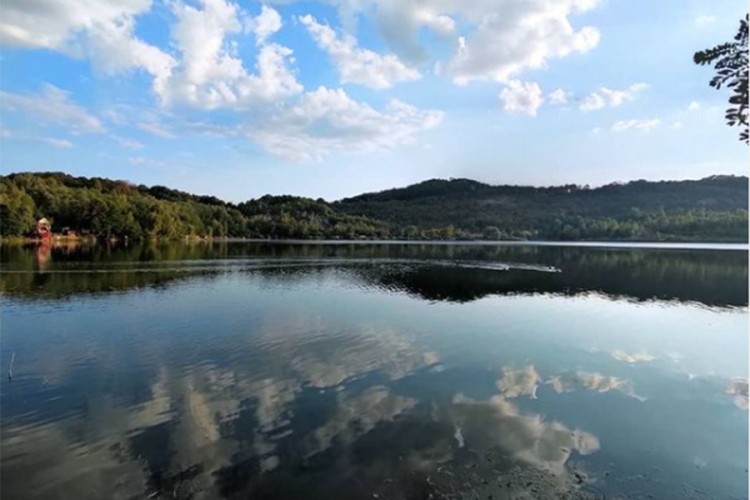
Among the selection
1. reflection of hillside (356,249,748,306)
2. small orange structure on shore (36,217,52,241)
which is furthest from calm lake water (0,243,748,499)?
small orange structure on shore (36,217,52,241)

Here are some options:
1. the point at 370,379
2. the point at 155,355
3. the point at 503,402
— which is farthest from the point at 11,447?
the point at 503,402

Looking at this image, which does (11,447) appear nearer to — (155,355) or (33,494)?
(33,494)

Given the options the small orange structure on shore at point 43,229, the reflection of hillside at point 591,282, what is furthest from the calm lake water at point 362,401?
the small orange structure on shore at point 43,229

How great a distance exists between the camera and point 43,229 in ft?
323

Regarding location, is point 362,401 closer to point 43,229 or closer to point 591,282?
point 591,282

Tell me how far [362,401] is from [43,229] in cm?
10863

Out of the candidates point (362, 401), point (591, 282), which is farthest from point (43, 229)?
point (362, 401)

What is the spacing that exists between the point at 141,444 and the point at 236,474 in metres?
2.67

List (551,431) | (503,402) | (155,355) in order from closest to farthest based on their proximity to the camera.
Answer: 1. (551,431)
2. (503,402)
3. (155,355)

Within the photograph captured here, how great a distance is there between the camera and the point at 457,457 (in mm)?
10109

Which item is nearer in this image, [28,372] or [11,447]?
[11,447]

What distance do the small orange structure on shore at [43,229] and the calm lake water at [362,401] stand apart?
79.1m

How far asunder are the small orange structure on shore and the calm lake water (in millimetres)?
79136

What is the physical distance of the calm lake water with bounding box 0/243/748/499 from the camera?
928 centimetres
